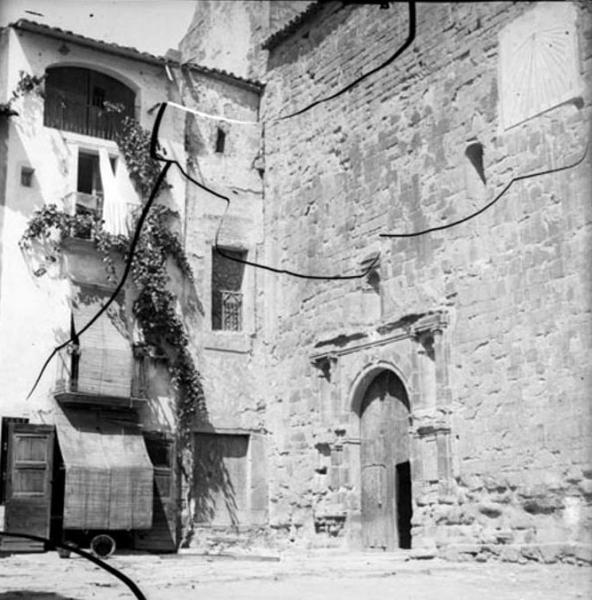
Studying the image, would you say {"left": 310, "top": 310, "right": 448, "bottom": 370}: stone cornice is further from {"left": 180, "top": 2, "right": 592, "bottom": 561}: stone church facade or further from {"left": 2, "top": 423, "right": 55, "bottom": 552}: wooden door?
{"left": 2, "top": 423, "right": 55, "bottom": 552}: wooden door

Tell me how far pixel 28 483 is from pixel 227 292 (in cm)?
476

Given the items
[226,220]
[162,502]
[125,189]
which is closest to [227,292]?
[226,220]

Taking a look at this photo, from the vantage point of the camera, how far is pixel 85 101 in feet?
53.4

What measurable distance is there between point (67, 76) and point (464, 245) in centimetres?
766

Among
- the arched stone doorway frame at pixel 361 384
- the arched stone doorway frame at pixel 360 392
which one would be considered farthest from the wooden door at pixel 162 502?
the arched stone doorway frame at pixel 361 384

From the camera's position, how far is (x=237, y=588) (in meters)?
8.22

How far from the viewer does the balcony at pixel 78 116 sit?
1577cm

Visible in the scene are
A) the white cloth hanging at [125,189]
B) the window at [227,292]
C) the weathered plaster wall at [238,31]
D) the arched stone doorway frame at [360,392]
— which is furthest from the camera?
the weathered plaster wall at [238,31]

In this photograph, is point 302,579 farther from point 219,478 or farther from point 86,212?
point 86,212

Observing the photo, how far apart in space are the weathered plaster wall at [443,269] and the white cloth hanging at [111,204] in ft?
8.72

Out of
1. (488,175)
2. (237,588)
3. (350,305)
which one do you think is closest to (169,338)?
(350,305)

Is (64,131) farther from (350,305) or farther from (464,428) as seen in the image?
(464,428)

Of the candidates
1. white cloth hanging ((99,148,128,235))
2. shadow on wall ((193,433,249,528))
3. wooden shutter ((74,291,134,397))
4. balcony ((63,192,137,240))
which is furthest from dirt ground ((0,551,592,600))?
white cloth hanging ((99,148,128,235))

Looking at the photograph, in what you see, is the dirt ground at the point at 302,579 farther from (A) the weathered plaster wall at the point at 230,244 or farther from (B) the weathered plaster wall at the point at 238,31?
(B) the weathered plaster wall at the point at 238,31
